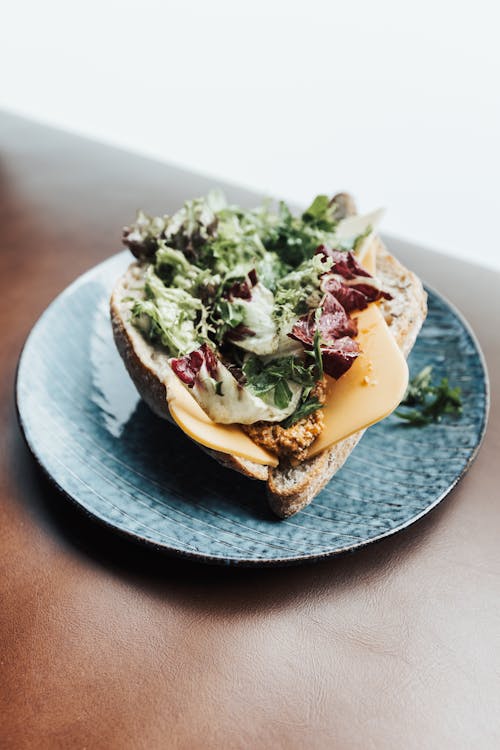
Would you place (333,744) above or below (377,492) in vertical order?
below

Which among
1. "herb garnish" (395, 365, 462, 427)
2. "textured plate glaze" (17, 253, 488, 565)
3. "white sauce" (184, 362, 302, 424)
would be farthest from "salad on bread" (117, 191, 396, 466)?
"herb garnish" (395, 365, 462, 427)

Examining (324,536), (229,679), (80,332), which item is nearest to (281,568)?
(324,536)

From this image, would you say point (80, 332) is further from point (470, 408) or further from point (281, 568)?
point (470, 408)

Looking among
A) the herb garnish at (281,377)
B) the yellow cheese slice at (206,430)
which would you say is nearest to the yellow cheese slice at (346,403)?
the yellow cheese slice at (206,430)

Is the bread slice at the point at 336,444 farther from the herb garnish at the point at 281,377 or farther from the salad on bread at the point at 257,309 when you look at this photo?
the herb garnish at the point at 281,377

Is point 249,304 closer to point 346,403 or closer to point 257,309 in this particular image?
point 257,309

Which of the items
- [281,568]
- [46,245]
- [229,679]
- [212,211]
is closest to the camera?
[229,679]

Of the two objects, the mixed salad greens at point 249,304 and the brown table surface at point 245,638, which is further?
the mixed salad greens at point 249,304
